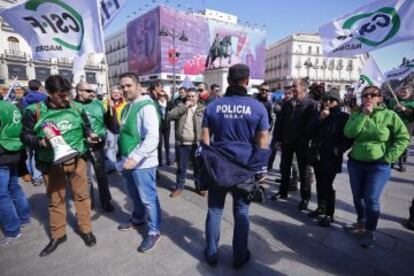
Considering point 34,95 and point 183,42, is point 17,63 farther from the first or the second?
point 34,95

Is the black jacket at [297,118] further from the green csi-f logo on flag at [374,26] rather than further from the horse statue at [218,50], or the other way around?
the horse statue at [218,50]

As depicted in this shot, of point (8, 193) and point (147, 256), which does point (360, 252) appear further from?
point (8, 193)

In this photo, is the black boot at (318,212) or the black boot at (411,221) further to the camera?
the black boot at (318,212)

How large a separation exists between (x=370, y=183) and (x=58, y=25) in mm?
4796

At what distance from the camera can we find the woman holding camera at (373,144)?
2.87 m

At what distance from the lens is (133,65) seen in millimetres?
48750

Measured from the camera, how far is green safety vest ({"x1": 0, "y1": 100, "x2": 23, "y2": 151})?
302 centimetres

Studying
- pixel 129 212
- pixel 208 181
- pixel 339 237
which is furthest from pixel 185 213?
pixel 339 237

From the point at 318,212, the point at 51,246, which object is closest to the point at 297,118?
the point at 318,212

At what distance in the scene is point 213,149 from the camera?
96.3 inches

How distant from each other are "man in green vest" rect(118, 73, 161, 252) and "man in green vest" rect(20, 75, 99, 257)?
0.49 meters

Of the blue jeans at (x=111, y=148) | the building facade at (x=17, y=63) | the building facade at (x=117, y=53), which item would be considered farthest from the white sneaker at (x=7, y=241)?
the building facade at (x=117, y=53)

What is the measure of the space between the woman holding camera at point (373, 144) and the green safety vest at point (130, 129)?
2.45 metres

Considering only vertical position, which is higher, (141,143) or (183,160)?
(141,143)
